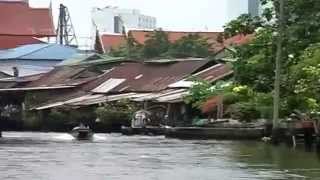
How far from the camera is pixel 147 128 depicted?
39.5 m

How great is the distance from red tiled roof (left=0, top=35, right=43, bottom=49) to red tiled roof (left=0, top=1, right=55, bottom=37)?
410 mm

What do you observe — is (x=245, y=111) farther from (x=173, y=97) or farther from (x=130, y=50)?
(x=130, y=50)

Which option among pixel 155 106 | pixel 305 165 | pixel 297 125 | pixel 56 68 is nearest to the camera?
pixel 305 165

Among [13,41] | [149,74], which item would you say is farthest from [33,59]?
[149,74]

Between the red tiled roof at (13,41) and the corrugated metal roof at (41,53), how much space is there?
7.72 m

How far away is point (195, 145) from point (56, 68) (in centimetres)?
2946

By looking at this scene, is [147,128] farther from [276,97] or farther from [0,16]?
[0,16]

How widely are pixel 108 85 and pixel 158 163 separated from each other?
2819cm

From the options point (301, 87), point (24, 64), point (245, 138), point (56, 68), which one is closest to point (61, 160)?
point (301, 87)

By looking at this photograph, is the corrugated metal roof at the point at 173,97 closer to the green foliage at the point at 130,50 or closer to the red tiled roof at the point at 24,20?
the green foliage at the point at 130,50

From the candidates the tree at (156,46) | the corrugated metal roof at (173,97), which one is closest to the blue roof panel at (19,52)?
the tree at (156,46)

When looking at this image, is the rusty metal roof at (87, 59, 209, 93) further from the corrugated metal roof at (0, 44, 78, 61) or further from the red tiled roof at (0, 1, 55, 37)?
the red tiled roof at (0, 1, 55, 37)

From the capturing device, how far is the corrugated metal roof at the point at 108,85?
47156mm

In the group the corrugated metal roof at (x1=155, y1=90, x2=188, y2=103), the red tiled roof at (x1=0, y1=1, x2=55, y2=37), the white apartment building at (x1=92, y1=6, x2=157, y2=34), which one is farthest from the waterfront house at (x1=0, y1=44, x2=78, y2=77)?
the white apartment building at (x1=92, y1=6, x2=157, y2=34)
